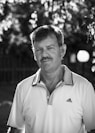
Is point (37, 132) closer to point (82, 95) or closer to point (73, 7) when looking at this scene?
point (82, 95)

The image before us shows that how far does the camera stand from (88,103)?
2.58 m

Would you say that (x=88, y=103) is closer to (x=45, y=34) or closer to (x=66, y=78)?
(x=66, y=78)

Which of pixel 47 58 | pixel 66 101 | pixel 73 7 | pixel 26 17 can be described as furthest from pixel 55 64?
pixel 26 17

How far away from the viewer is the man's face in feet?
8.64

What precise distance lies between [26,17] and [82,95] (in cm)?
1956

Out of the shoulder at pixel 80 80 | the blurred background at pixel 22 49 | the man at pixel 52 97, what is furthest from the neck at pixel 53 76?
the blurred background at pixel 22 49

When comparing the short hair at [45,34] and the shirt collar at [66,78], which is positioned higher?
the short hair at [45,34]

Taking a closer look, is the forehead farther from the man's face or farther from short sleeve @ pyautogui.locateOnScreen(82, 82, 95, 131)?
short sleeve @ pyautogui.locateOnScreen(82, 82, 95, 131)

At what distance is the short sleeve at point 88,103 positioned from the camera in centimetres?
258

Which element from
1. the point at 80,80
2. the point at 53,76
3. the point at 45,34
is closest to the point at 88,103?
the point at 80,80

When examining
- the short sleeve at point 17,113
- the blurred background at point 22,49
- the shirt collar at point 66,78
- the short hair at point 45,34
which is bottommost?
the blurred background at point 22,49

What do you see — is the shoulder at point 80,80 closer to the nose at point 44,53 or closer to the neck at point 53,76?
the neck at point 53,76

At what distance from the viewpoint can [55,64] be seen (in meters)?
2.66

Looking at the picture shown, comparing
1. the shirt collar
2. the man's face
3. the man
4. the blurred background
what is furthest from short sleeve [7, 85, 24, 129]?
the blurred background
